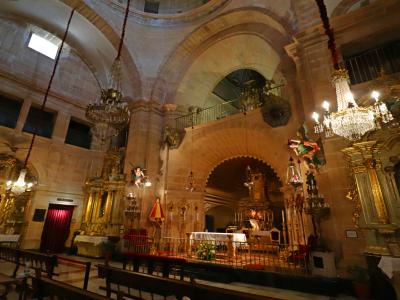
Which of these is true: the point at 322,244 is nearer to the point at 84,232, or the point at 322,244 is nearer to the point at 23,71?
the point at 84,232

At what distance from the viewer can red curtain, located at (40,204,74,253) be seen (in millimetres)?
10742

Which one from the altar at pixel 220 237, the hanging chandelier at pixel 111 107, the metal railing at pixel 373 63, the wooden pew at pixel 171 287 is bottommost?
the wooden pew at pixel 171 287

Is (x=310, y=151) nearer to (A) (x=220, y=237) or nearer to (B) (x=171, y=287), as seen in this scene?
(A) (x=220, y=237)

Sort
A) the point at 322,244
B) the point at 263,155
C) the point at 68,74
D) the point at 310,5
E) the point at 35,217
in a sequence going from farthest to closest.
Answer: the point at 68,74
the point at 35,217
the point at 263,155
the point at 310,5
the point at 322,244

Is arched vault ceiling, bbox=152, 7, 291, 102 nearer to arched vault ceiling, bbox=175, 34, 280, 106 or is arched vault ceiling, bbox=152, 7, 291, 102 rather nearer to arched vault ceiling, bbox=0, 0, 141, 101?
arched vault ceiling, bbox=175, 34, 280, 106

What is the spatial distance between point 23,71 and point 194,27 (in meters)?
8.67

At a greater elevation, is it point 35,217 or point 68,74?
point 68,74

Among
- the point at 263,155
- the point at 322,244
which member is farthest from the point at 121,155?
the point at 322,244

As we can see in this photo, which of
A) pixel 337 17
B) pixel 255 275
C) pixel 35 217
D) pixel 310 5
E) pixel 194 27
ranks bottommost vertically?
pixel 255 275

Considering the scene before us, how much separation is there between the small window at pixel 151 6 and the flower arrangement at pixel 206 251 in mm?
12899

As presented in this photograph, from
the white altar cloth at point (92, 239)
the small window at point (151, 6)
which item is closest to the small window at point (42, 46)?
the small window at point (151, 6)

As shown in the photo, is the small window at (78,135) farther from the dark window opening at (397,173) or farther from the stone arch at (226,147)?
the dark window opening at (397,173)

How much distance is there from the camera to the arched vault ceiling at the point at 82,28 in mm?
10953

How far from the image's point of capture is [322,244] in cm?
530
